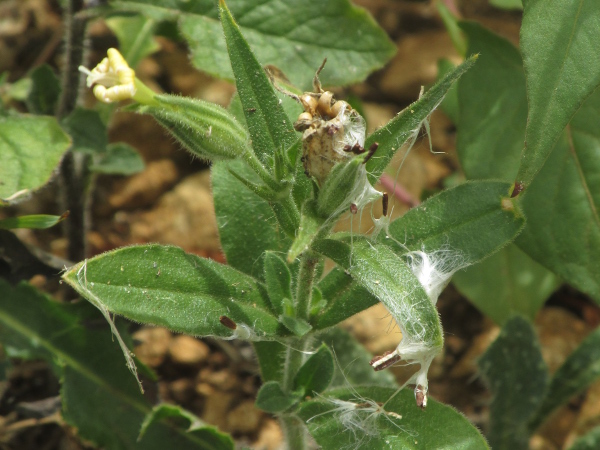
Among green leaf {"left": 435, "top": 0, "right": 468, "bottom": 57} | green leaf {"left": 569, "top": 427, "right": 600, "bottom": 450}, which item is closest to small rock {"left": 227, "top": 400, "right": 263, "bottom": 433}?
green leaf {"left": 569, "top": 427, "right": 600, "bottom": 450}

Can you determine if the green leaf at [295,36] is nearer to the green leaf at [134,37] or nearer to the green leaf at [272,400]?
the green leaf at [134,37]

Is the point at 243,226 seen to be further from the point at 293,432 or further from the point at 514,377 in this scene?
the point at 514,377

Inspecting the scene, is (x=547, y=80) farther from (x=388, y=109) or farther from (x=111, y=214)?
(x=111, y=214)

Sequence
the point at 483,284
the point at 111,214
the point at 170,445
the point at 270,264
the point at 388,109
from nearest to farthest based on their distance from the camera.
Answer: the point at 270,264 → the point at 170,445 → the point at 483,284 → the point at 111,214 → the point at 388,109

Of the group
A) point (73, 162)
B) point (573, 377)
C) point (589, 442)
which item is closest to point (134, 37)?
point (73, 162)

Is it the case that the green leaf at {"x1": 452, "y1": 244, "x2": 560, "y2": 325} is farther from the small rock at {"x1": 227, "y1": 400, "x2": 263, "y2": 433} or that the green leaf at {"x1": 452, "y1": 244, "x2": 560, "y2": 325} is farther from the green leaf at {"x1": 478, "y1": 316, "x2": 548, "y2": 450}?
the small rock at {"x1": 227, "y1": 400, "x2": 263, "y2": 433}

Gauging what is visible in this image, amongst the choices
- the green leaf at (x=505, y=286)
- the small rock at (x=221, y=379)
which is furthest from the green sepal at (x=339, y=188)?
the small rock at (x=221, y=379)

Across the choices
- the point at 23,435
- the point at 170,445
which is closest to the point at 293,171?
the point at 170,445
